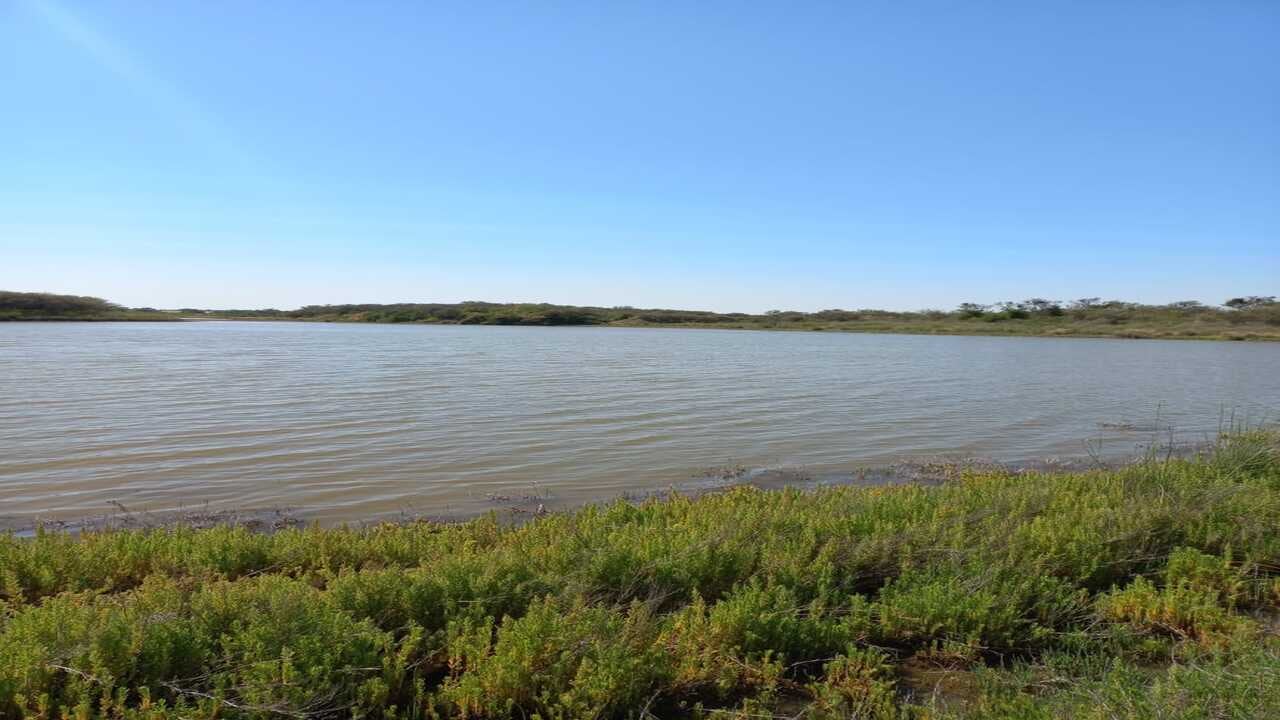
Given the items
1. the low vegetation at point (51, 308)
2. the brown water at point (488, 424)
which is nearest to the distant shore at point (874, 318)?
the low vegetation at point (51, 308)

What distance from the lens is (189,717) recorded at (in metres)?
3.26

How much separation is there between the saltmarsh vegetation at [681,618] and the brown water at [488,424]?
130 inches

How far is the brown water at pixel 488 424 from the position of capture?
981cm

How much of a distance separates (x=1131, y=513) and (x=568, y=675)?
528 centimetres

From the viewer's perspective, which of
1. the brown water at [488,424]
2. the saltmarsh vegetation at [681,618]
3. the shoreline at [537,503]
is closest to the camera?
the saltmarsh vegetation at [681,618]

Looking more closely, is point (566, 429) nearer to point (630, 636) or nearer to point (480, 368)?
point (630, 636)

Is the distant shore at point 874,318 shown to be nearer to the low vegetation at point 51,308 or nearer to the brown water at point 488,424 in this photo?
the low vegetation at point 51,308

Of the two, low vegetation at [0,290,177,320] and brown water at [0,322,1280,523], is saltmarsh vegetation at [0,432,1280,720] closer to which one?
brown water at [0,322,1280,523]

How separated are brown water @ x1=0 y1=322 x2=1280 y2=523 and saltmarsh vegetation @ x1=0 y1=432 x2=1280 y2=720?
10.8 ft

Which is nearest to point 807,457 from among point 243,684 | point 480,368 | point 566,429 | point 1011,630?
point 566,429

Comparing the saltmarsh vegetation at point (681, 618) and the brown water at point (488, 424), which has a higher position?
the saltmarsh vegetation at point (681, 618)

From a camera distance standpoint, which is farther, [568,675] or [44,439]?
[44,439]

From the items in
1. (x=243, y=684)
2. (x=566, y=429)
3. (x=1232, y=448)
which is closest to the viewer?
(x=243, y=684)

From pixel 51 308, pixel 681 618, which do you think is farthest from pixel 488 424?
pixel 51 308
